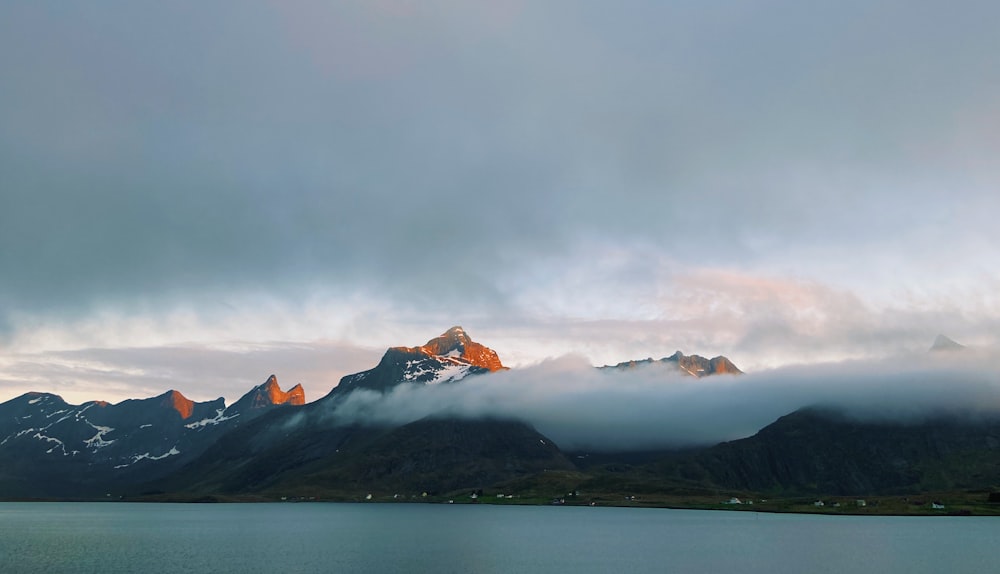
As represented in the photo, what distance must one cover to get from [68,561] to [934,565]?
173762 mm

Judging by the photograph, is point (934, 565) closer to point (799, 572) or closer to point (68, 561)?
point (799, 572)

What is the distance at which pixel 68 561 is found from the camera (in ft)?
475

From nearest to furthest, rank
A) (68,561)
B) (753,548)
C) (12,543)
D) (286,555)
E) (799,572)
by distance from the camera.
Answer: (799,572) < (68,561) < (286,555) < (753,548) < (12,543)

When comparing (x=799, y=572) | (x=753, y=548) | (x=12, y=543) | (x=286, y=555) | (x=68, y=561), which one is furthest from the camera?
(x=12, y=543)

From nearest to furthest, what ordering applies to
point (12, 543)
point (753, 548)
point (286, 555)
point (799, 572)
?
→ 1. point (799, 572)
2. point (286, 555)
3. point (753, 548)
4. point (12, 543)

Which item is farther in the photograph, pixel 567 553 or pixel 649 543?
pixel 649 543

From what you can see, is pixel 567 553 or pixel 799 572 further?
pixel 567 553

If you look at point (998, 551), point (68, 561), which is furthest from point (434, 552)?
point (998, 551)

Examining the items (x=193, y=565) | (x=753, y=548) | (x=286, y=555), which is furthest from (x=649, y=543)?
(x=193, y=565)

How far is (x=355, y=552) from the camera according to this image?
169250 mm

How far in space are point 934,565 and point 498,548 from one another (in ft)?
313

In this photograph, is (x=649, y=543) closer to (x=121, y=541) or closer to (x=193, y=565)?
(x=193, y=565)

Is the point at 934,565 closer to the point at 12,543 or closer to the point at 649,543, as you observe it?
the point at 649,543

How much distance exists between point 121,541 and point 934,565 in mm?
199672
